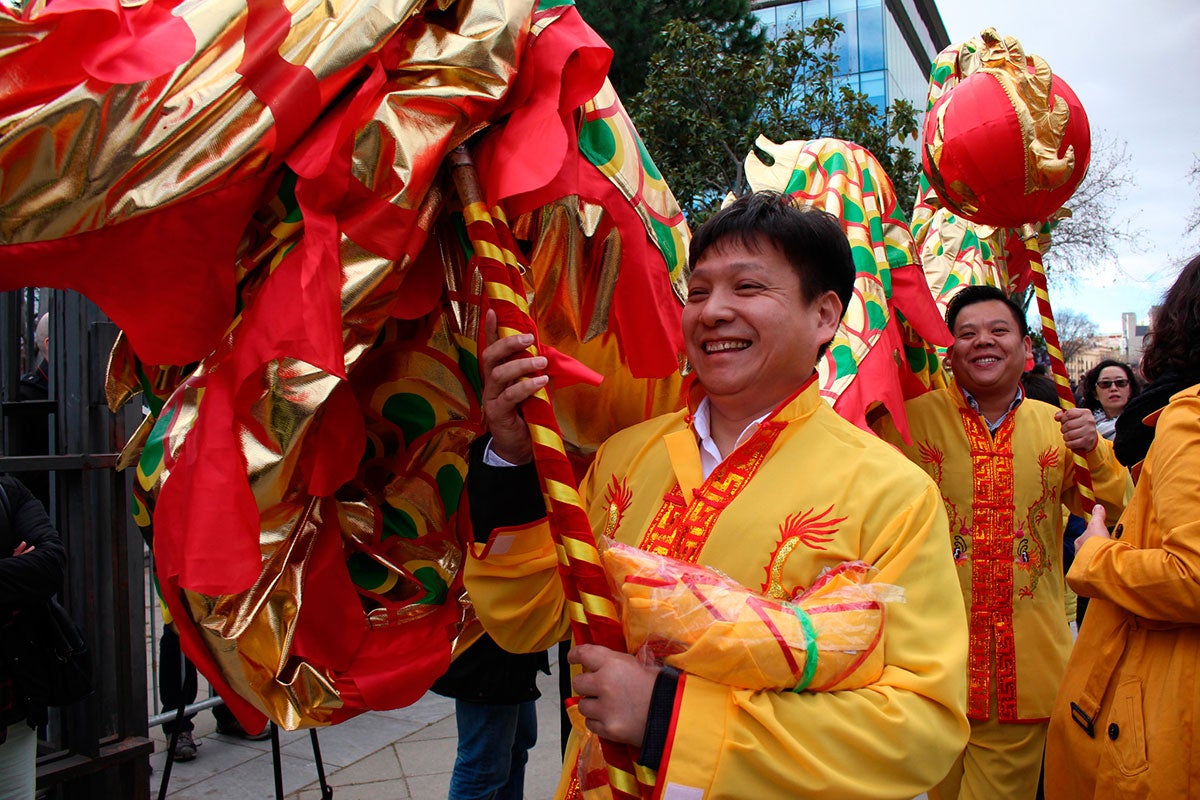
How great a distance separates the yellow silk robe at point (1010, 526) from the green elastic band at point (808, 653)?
176cm

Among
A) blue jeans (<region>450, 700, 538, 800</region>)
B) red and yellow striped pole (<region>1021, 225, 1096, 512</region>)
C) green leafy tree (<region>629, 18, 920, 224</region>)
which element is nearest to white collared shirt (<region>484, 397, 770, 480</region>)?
blue jeans (<region>450, 700, 538, 800</region>)

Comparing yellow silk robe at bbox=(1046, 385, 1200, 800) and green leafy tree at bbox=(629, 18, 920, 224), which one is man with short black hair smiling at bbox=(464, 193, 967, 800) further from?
green leafy tree at bbox=(629, 18, 920, 224)

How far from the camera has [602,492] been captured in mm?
1621

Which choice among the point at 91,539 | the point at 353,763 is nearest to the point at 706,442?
the point at 91,539

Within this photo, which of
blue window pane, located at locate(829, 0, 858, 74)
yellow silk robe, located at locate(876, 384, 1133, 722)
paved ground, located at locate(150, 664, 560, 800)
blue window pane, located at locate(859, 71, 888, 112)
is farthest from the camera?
blue window pane, located at locate(829, 0, 858, 74)

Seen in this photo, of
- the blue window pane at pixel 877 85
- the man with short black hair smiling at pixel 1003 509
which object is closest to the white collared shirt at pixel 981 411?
the man with short black hair smiling at pixel 1003 509

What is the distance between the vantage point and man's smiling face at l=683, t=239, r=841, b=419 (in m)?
1.44

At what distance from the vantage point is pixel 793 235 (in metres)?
1.46

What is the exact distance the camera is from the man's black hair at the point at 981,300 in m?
2.94

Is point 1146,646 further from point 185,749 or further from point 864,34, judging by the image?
point 864,34

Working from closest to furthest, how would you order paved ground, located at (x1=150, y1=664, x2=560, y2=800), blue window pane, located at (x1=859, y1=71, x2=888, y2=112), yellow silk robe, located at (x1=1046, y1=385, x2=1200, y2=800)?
yellow silk robe, located at (x1=1046, y1=385, x2=1200, y2=800) → paved ground, located at (x1=150, y1=664, x2=560, y2=800) → blue window pane, located at (x1=859, y1=71, x2=888, y2=112)

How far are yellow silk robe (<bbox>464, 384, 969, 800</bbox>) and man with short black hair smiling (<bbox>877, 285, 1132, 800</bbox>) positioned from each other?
145 centimetres

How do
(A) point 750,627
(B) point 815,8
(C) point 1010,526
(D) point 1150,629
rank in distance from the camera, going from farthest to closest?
(B) point 815,8 → (C) point 1010,526 → (D) point 1150,629 → (A) point 750,627

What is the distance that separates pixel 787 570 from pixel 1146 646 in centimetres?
111
